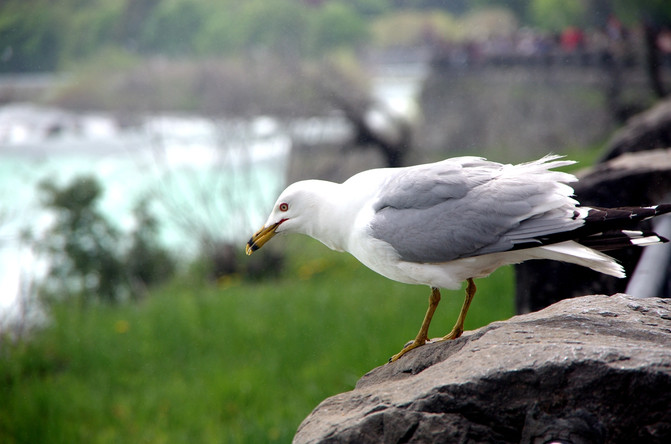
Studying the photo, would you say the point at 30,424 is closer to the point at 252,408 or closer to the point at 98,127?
the point at 252,408

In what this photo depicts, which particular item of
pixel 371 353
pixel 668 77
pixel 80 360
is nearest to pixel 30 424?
pixel 80 360

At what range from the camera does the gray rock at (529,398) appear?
1.06 m

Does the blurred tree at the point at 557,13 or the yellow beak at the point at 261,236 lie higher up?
the blurred tree at the point at 557,13

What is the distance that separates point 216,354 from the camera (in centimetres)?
373

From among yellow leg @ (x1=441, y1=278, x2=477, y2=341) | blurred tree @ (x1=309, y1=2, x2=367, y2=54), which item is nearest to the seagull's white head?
yellow leg @ (x1=441, y1=278, x2=477, y2=341)

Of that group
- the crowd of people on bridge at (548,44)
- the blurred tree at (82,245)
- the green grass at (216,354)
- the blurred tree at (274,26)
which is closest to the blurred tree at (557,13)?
the crowd of people on bridge at (548,44)

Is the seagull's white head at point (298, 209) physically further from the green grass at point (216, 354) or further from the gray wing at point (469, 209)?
the green grass at point (216, 354)

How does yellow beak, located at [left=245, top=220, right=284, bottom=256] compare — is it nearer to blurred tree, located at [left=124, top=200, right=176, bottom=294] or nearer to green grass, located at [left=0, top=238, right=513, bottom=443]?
green grass, located at [left=0, top=238, right=513, bottom=443]

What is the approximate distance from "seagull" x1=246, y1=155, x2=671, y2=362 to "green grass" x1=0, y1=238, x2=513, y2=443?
4.06 ft

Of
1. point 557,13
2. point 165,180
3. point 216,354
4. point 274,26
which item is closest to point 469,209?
point 216,354

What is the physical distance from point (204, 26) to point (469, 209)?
2983 millimetres

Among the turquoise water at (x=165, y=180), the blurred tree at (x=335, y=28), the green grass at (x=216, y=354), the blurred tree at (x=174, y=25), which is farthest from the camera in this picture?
the turquoise water at (x=165, y=180)

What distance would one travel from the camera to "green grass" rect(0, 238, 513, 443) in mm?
3123

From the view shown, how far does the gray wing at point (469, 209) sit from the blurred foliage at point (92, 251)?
3190mm
